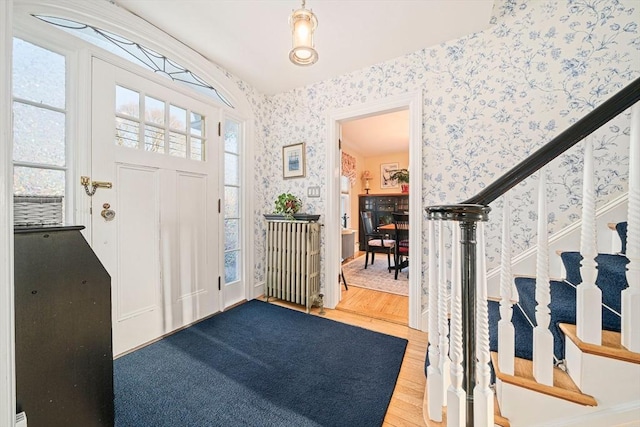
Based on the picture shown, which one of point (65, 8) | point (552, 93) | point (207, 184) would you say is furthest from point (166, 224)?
point (552, 93)

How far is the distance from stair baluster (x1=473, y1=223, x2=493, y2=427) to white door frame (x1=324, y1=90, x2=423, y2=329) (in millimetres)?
1201

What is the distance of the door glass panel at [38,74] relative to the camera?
1323mm

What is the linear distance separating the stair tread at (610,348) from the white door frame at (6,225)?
5.93ft

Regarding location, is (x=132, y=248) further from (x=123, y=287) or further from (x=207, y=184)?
(x=207, y=184)

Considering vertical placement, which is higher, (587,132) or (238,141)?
(238,141)

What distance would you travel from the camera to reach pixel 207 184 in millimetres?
2305

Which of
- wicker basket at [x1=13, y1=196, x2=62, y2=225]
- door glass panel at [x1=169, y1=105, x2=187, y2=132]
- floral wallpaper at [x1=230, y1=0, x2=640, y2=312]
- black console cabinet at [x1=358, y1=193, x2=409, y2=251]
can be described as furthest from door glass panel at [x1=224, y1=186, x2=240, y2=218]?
black console cabinet at [x1=358, y1=193, x2=409, y2=251]

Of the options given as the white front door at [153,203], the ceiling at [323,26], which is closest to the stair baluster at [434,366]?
the ceiling at [323,26]

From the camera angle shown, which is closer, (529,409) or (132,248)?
(529,409)

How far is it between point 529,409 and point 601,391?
245 millimetres

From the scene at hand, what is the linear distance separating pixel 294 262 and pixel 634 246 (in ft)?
7.21

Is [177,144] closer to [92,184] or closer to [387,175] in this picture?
[92,184]

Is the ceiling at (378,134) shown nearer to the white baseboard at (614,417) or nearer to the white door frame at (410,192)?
the white door frame at (410,192)

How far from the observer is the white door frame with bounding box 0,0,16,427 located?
633 mm
